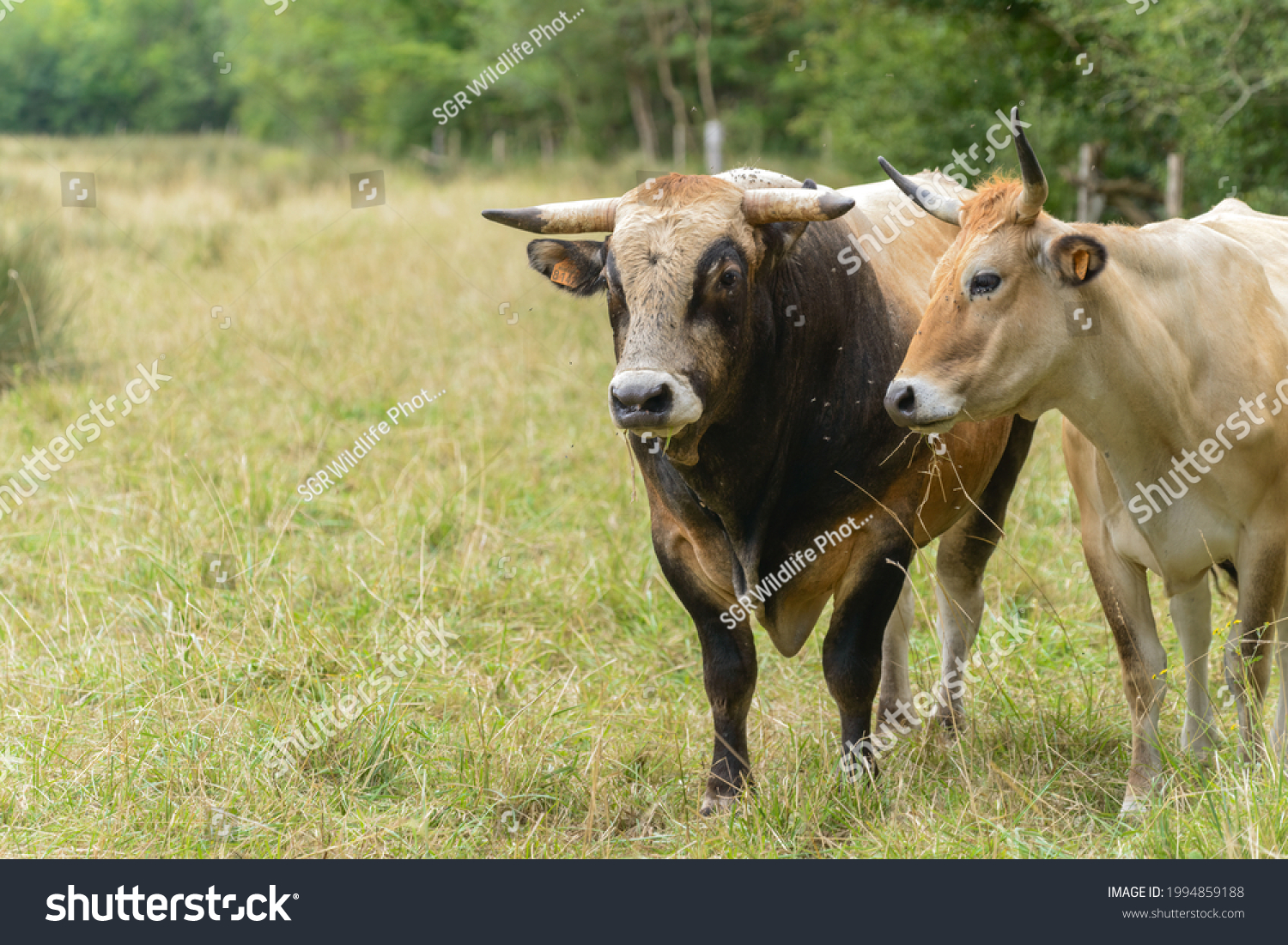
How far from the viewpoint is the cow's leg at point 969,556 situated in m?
4.79

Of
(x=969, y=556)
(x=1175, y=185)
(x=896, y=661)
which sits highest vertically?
(x=1175, y=185)

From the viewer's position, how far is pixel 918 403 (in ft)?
10.7

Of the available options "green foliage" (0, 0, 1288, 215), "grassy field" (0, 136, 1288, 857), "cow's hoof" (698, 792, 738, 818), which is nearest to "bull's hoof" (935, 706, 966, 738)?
"grassy field" (0, 136, 1288, 857)

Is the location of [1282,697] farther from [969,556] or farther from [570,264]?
[570,264]

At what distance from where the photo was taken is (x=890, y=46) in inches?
735

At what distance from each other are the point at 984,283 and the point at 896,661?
189 cm

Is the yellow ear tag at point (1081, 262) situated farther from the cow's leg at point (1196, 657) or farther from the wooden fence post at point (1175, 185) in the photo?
the wooden fence post at point (1175, 185)

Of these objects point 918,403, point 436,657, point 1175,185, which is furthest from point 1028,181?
point 1175,185

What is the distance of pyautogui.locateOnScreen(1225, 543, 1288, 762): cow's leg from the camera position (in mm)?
3615

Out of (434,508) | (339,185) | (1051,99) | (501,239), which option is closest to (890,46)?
(1051,99)

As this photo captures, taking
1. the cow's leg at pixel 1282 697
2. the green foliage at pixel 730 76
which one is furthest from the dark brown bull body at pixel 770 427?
the cow's leg at pixel 1282 697

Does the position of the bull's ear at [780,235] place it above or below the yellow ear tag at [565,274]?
above

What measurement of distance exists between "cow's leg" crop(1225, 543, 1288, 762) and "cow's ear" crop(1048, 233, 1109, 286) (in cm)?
101

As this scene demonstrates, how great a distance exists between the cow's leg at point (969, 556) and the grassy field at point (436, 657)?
0.65 ft
